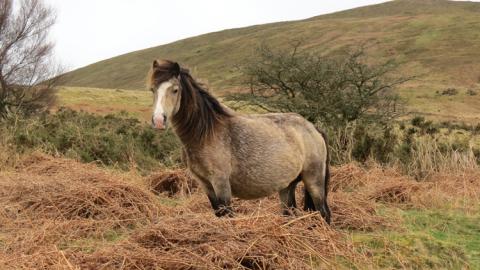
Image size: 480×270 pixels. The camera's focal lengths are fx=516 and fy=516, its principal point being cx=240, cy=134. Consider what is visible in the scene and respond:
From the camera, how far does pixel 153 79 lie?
506 centimetres

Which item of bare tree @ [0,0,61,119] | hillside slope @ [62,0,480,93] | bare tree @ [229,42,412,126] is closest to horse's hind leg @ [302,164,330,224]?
bare tree @ [229,42,412,126]

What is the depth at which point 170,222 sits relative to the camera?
15.7ft

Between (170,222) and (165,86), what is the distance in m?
1.29

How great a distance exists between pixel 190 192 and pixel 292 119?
11.3ft

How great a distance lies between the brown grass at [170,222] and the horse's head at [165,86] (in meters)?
1.05

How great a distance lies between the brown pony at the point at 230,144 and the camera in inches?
202

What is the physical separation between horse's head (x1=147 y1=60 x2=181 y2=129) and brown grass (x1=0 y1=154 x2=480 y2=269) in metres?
1.05

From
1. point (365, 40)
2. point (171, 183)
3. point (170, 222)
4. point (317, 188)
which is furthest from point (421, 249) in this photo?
point (365, 40)

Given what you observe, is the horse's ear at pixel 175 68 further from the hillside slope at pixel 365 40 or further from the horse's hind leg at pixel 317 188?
the hillside slope at pixel 365 40

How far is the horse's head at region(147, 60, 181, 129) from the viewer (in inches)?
192

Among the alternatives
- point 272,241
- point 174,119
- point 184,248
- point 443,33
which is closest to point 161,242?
point 184,248

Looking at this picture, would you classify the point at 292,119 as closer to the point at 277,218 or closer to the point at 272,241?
the point at 277,218

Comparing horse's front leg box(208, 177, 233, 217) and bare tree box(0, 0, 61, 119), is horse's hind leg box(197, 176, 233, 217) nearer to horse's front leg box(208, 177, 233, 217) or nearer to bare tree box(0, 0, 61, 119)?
horse's front leg box(208, 177, 233, 217)

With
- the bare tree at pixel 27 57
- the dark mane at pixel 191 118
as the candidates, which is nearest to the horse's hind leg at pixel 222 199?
the dark mane at pixel 191 118
